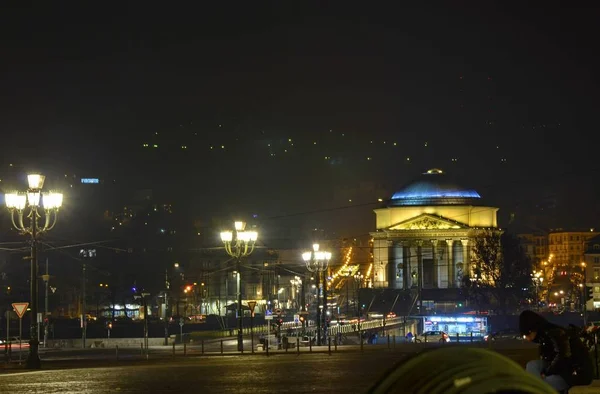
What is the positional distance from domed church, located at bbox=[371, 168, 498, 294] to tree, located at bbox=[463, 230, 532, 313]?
17.5 meters

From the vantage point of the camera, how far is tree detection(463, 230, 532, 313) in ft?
372

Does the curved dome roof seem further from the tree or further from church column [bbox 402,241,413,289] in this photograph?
the tree

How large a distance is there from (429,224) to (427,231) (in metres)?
0.98

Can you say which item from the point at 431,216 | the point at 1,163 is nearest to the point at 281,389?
the point at 431,216

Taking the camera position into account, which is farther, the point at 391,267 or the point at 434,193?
the point at 391,267

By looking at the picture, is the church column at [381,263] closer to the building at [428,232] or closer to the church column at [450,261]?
the building at [428,232]

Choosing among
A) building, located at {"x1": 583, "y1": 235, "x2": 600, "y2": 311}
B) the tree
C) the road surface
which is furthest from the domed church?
the road surface

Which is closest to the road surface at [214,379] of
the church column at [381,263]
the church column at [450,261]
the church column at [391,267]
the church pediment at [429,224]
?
the church pediment at [429,224]

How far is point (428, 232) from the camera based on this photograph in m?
146

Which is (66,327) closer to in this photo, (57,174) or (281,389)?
(281,389)

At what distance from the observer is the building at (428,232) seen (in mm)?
145375

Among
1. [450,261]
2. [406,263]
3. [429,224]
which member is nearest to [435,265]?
[450,261]

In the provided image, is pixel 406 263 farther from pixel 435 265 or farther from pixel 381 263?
pixel 435 265

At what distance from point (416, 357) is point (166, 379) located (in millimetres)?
23415
